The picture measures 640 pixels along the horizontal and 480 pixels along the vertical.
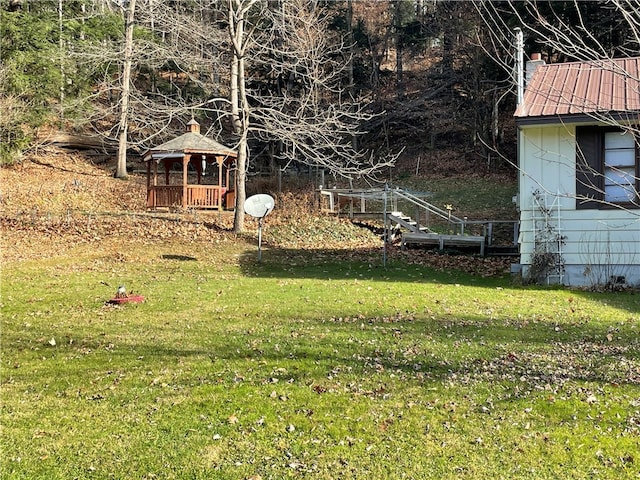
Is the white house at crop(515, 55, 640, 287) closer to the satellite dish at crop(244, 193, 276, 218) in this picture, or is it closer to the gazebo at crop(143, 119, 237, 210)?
the satellite dish at crop(244, 193, 276, 218)

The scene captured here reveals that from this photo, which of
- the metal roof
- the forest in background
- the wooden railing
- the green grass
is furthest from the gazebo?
the metal roof

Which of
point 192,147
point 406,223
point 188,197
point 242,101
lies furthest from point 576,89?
point 192,147

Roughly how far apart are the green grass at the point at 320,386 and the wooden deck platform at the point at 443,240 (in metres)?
6.31

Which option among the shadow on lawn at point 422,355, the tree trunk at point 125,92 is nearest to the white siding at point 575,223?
the shadow on lawn at point 422,355

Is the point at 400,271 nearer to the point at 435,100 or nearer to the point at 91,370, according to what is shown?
the point at 91,370

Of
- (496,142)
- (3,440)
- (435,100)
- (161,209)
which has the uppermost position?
(435,100)

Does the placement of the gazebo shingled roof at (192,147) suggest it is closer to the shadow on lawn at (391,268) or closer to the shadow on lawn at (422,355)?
the shadow on lawn at (391,268)

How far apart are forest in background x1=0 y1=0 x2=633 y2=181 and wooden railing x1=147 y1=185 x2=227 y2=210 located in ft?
8.43

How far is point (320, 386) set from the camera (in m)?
5.24

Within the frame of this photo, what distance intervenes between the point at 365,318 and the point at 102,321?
4047mm

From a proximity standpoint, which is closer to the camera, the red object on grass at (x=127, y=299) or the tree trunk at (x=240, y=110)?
the red object on grass at (x=127, y=299)

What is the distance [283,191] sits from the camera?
77.9 ft

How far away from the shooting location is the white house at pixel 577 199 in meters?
10.9

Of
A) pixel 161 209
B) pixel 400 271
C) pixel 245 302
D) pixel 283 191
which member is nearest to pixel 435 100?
pixel 283 191
